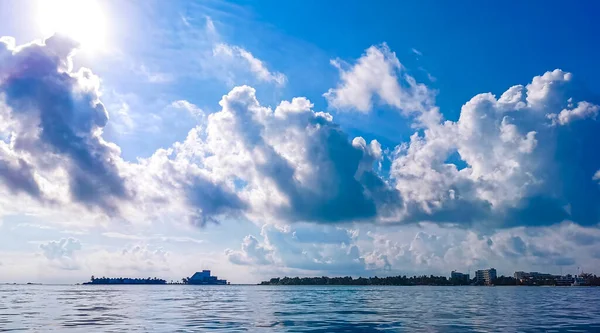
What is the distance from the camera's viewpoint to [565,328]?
187 feet

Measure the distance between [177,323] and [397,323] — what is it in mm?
28191

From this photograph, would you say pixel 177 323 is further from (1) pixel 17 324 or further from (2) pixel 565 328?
(2) pixel 565 328

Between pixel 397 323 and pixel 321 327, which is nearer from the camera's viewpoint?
pixel 321 327

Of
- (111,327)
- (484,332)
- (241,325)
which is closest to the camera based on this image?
(484,332)

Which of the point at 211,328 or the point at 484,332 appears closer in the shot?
the point at 484,332

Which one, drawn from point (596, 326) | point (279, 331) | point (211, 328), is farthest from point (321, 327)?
point (596, 326)

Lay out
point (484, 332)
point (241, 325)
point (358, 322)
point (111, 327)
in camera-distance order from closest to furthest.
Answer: point (484, 332) < point (111, 327) < point (241, 325) < point (358, 322)

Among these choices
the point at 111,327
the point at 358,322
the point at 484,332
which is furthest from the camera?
the point at 358,322

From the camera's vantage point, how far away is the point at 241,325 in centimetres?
6006

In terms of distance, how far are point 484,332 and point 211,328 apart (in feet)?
98.6

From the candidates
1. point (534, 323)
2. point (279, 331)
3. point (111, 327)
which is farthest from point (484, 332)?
point (111, 327)

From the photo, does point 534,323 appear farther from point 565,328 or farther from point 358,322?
point 358,322

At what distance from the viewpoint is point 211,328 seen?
5659 cm

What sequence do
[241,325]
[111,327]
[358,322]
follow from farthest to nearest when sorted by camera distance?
[358,322] → [241,325] → [111,327]
